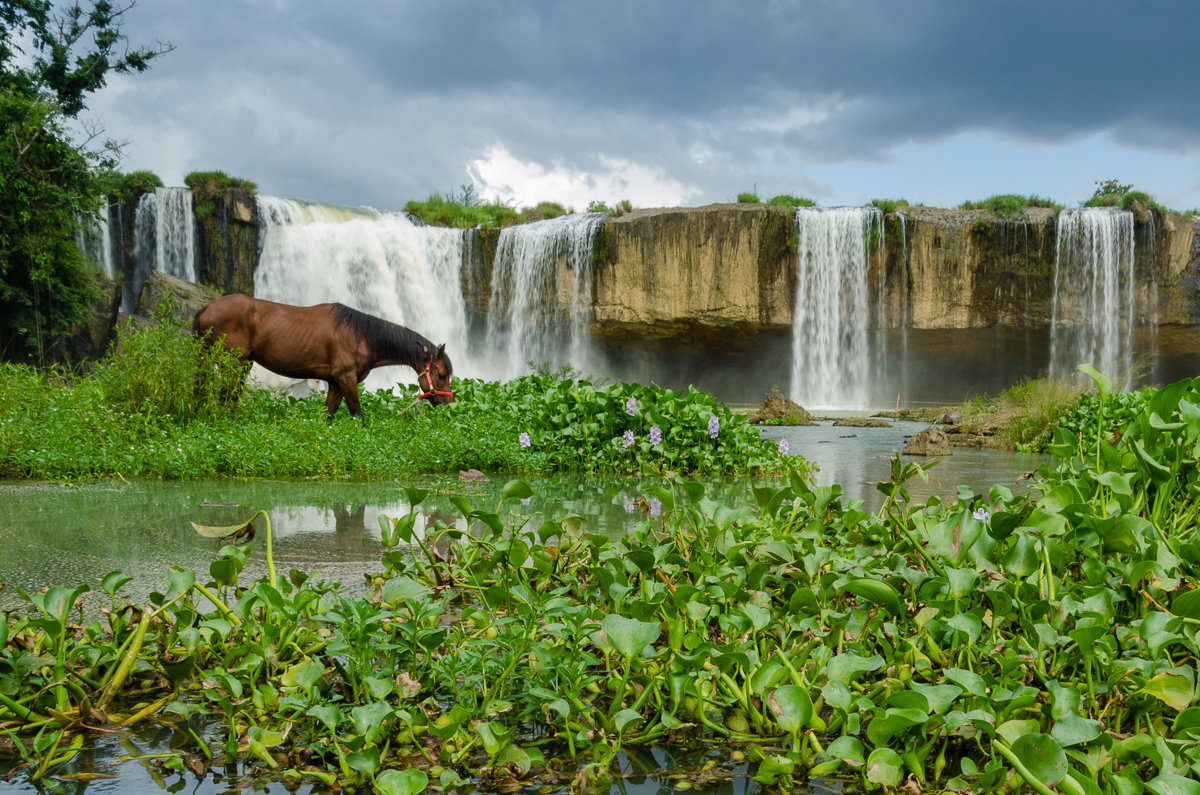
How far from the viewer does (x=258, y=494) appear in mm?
4875

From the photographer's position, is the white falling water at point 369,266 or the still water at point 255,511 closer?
the still water at point 255,511

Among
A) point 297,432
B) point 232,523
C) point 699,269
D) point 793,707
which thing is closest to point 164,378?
point 297,432

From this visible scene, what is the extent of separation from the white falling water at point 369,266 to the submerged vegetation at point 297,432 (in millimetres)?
13858

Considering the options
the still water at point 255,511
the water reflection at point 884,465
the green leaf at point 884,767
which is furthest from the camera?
the water reflection at point 884,465

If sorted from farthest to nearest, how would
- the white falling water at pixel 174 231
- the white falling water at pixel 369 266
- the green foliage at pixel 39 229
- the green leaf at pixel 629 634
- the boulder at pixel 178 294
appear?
the white falling water at pixel 174 231 → the white falling water at pixel 369 266 → the green foliage at pixel 39 229 → the boulder at pixel 178 294 → the green leaf at pixel 629 634

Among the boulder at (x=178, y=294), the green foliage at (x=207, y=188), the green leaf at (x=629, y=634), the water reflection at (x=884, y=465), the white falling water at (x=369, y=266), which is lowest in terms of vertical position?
the water reflection at (x=884, y=465)

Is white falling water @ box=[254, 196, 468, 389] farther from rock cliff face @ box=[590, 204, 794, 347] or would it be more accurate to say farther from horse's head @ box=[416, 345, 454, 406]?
horse's head @ box=[416, 345, 454, 406]

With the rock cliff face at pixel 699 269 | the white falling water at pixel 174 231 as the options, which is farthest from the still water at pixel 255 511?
the white falling water at pixel 174 231

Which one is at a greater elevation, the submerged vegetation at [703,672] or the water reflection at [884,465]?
the submerged vegetation at [703,672]

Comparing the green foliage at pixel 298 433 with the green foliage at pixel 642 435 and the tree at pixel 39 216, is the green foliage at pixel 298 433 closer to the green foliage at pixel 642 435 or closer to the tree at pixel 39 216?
the green foliage at pixel 642 435

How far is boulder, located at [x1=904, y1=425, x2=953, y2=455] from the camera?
28.0 feet

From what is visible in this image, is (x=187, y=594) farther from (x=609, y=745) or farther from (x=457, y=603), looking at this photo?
(x=609, y=745)

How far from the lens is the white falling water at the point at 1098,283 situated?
72.2ft

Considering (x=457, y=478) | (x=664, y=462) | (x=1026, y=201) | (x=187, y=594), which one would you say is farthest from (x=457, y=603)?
(x=1026, y=201)
